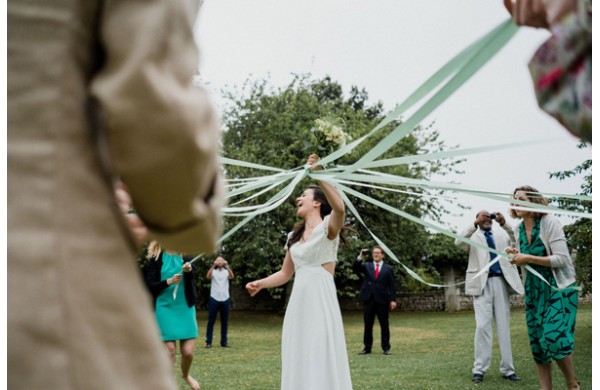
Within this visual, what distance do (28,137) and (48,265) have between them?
0.77ft

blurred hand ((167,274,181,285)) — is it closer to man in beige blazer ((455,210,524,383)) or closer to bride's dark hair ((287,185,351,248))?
bride's dark hair ((287,185,351,248))

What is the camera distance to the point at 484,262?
973cm

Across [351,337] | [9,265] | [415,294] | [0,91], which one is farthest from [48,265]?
[415,294]

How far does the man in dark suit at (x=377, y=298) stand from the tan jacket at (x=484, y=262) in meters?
4.70

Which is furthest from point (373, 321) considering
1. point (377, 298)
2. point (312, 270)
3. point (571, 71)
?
point (571, 71)

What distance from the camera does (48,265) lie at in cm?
121

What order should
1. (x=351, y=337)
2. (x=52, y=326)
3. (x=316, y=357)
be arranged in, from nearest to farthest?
(x=52, y=326) < (x=316, y=357) < (x=351, y=337)

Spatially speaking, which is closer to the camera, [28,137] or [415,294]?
[28,137]

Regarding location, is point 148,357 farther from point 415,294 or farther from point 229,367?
point 415,294

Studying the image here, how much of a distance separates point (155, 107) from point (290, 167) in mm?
26392

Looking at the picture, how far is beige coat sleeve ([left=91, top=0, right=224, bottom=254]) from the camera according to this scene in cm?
125

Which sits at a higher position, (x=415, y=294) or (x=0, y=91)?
(x=0, y=91)

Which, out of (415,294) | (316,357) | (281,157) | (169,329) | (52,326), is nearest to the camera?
(52,326)

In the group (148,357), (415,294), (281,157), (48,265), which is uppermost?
(281,157)
